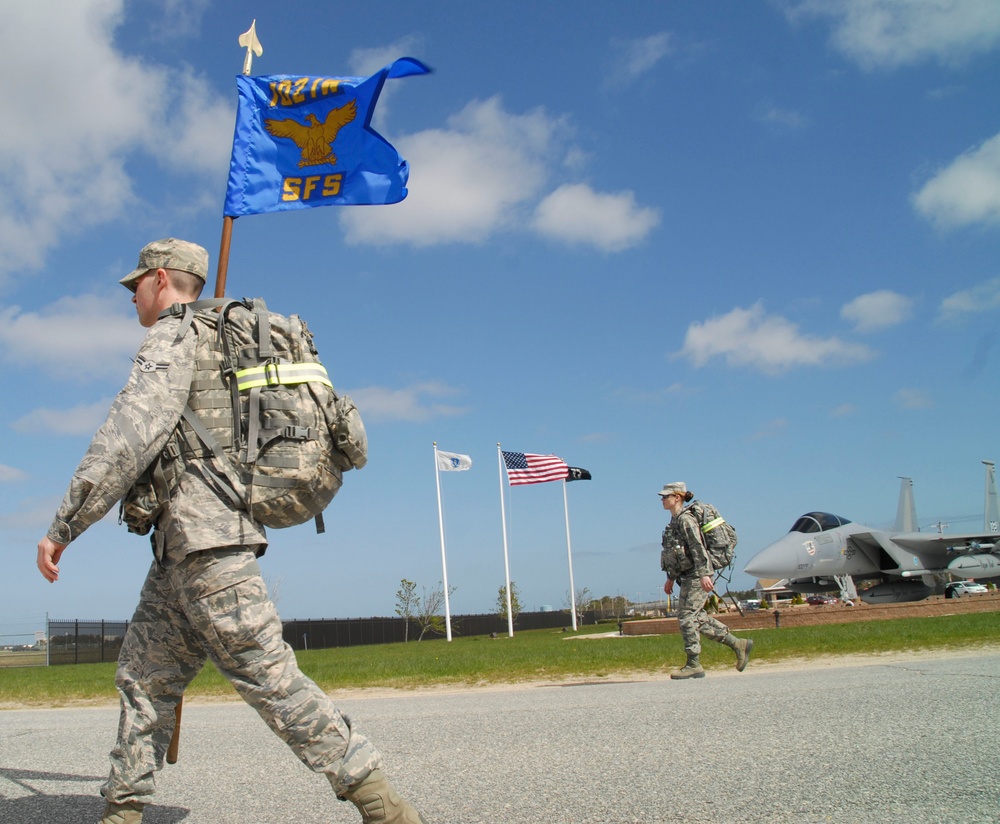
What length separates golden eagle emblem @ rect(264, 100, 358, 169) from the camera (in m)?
5.25

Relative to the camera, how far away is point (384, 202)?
5.18 meters

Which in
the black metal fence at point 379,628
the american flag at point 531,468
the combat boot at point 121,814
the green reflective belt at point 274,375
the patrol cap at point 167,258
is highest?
the american flag at point 531,468

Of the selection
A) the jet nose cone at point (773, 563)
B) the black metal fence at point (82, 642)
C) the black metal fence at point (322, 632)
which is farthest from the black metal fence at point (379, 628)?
the jet nose cone at point (773, 563)

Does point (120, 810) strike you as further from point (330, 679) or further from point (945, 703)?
point (330, 679)

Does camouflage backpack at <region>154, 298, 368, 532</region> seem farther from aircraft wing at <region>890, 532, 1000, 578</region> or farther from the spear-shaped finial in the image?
aircraft wing at <region>890, 532, 1000, 578</region>

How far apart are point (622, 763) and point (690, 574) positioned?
5.21 metres

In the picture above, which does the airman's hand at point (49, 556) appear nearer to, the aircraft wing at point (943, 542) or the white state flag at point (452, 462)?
the white state flag at point (452, 462)

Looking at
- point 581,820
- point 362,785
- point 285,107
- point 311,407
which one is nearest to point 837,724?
point 581,820

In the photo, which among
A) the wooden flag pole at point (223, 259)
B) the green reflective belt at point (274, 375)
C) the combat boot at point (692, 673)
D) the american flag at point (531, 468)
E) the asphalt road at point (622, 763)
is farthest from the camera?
the american flag at point (531, 468)

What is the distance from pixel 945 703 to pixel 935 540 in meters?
30.6

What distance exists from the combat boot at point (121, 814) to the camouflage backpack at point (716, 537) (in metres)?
6.82

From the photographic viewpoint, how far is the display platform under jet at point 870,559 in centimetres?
2853

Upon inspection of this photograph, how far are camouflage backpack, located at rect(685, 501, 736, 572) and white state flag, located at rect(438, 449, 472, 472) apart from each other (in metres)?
24.1

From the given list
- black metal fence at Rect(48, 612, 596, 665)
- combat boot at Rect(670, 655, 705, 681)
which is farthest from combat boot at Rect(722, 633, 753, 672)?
black metal fence at Rect(48, 612, 596, 665)
